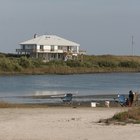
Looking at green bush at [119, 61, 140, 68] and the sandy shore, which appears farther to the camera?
green bush at [119, 61, 140, 68]

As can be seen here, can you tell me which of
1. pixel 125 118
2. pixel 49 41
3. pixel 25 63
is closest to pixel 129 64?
pixel 49 41

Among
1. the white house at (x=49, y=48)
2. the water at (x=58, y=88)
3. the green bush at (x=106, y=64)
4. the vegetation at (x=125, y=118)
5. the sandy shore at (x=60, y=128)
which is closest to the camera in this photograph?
the sandy shore at (x=60, y=128)

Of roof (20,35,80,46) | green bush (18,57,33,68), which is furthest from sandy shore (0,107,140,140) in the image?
roof (20,35,80,46)

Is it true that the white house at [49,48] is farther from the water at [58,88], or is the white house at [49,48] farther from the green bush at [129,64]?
the water at [58,88]

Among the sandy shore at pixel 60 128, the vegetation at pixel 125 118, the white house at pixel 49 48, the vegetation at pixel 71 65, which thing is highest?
the white house at pixel 49 48

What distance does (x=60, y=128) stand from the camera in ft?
63.0

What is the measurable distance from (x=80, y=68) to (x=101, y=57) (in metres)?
17.4

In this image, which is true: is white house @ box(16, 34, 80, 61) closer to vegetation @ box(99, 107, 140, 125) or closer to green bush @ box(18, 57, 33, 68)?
green bush @ box(18, 57, 33, 68)

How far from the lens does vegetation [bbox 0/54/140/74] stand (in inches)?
3954

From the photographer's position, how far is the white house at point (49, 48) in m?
114

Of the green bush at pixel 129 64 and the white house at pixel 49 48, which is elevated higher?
the white house at pixel 49 48

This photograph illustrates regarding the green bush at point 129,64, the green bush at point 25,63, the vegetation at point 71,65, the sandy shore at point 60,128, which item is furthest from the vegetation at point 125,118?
the green bush at point 129,64

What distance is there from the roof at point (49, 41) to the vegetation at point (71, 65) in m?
4.02

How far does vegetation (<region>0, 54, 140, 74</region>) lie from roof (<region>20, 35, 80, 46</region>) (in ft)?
13.2
